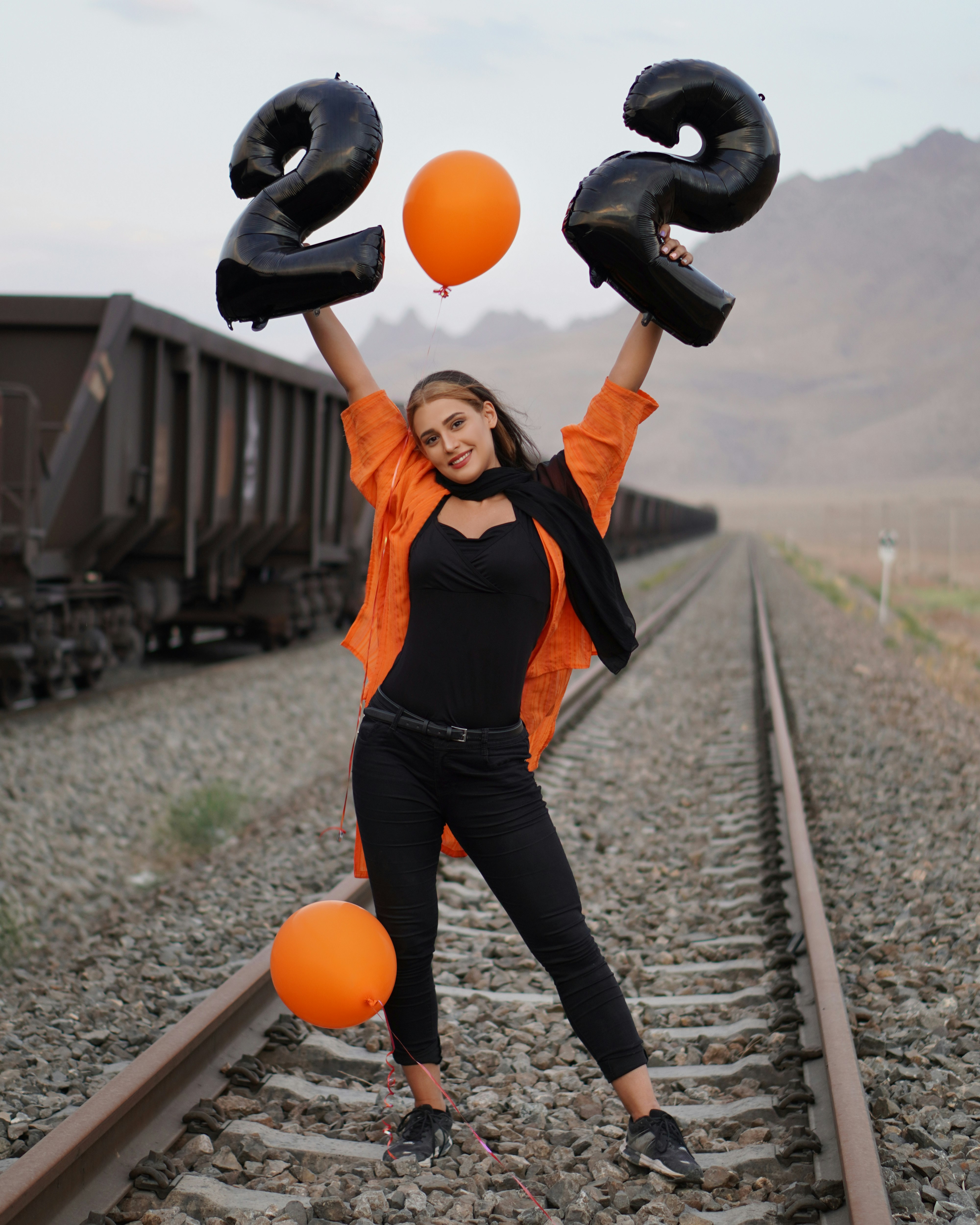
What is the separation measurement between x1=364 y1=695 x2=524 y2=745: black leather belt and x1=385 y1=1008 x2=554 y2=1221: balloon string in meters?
0.77

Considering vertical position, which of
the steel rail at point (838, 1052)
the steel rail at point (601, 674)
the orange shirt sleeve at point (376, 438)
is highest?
the orange shirt sleeve at point (376, 438)

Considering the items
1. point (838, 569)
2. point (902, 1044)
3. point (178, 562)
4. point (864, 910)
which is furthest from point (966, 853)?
point (838, 569)

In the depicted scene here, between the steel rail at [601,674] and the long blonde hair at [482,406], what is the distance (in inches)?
57.2

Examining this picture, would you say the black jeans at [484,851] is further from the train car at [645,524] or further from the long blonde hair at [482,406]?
the train car at [645,524]

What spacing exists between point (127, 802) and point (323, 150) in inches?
200

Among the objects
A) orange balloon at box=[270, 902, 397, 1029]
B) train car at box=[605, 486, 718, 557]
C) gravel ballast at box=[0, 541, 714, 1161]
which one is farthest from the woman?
train car at box=[605, 486, 718, 557]

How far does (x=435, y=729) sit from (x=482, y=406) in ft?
2.61

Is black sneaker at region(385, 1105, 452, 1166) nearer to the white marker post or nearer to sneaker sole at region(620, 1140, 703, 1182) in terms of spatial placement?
sneaker sole at region(620, 1140, 703, 1182)

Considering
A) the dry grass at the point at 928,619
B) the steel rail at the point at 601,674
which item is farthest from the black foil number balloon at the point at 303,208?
the dry grass at the point at 928,619

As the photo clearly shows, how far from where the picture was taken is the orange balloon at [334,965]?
2670mm

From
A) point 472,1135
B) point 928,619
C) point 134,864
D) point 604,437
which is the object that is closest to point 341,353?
point 604,437

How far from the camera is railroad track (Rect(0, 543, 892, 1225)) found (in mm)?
2715

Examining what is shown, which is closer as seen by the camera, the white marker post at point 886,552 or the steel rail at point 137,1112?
the steel rail at point 137,1112

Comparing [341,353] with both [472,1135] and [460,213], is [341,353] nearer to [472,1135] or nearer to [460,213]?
[460,213]
